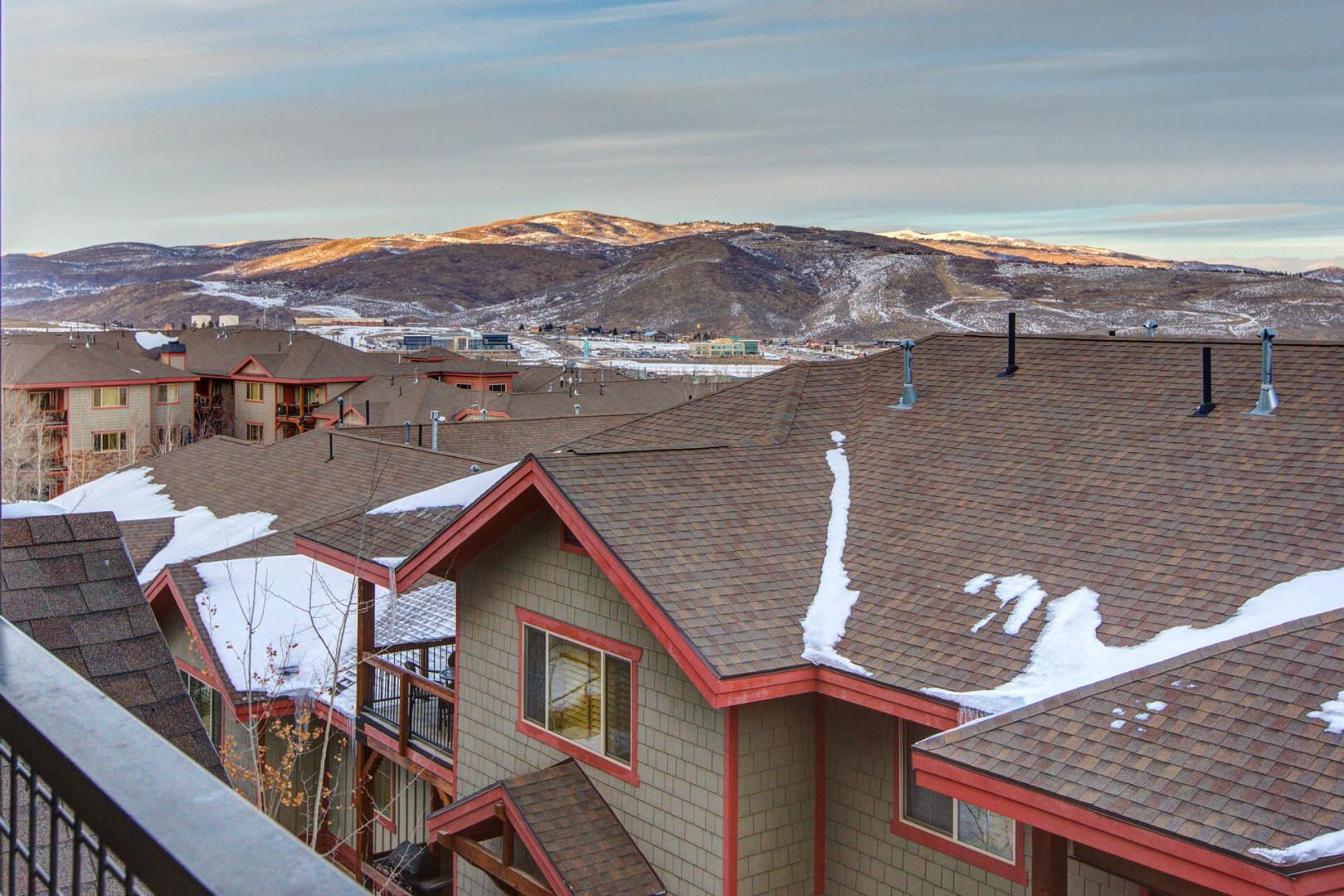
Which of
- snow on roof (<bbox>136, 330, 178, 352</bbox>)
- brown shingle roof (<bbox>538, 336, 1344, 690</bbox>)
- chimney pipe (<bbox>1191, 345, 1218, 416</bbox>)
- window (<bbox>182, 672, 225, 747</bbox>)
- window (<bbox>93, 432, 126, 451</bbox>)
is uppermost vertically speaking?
snow on roof (<bbox>136, 330, 178, 352</bbox>)

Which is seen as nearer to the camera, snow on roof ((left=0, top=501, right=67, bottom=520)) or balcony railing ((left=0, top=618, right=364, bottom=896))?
balcony railing ((left=0, top=618, right=364, bottom=896))

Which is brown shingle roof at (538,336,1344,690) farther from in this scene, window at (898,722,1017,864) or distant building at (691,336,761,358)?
distant building at (691,336,761,358)

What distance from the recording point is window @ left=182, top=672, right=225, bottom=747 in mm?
15977

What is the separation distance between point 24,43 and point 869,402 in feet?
34.8

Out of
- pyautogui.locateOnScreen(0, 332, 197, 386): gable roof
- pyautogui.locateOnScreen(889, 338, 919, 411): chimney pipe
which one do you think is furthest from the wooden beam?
pyautogui.locateOnScreen(0, 332, 197, 386): gable roof

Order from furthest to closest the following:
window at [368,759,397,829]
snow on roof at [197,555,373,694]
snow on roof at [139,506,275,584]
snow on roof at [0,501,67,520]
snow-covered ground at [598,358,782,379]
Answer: snow-covered ground at [598,358,782,379]
snow on roof at [139,506,275,584]
window at [368,759,397,829]
snow on roof at [197,555,373,694]
snow on roof at [0,501,67,520]

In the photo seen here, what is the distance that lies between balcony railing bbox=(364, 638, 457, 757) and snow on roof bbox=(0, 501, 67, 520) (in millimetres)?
7328

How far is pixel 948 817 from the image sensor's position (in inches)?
341

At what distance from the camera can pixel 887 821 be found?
901cm

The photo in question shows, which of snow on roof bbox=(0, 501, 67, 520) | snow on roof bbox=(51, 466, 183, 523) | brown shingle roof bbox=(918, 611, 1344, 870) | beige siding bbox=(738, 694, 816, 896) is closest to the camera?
snow on roof bbox=(0, 501, 67, 520)

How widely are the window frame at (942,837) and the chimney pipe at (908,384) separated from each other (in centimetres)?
433

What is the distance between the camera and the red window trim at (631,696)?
9883 mm

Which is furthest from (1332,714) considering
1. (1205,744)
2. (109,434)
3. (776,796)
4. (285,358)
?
(285,358)

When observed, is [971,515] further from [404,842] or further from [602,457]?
[404,842]
